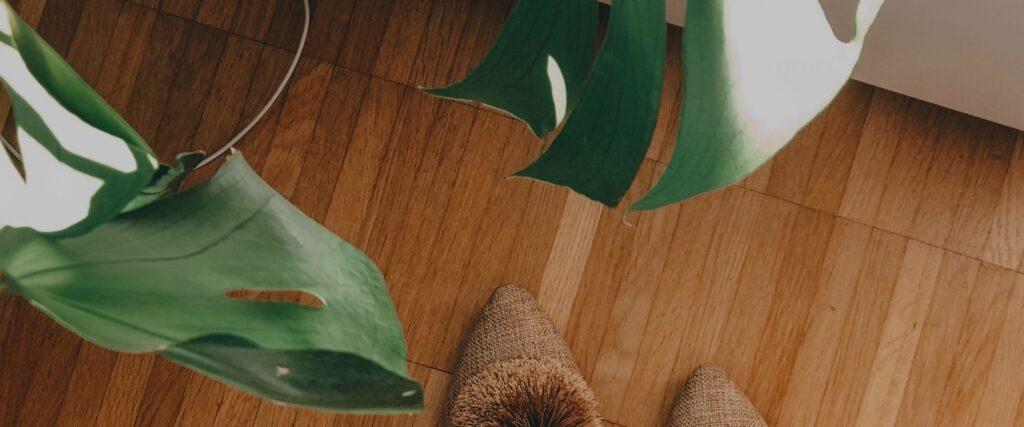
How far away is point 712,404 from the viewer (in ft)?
3.58

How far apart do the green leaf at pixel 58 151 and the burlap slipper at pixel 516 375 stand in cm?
82

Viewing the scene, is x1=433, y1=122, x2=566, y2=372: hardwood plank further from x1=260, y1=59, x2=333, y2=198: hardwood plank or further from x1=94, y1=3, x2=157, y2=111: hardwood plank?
x1=94, y1=3, x2=157, y2=111: hardwood plank

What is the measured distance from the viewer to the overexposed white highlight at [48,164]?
29 centimetres

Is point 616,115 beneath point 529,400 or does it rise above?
above

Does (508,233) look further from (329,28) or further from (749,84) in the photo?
(749,84)

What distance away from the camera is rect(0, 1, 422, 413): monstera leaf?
9.6 inches

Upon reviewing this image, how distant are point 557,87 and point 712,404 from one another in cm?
91

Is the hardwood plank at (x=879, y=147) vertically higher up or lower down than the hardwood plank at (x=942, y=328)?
higher up

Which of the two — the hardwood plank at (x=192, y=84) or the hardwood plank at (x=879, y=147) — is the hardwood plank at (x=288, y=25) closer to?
the hardwood plank at (x=192, y=84)

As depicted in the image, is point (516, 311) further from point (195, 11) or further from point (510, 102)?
point (510, 102)

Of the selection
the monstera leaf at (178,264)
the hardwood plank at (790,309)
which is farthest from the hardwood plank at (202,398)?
the monstera leaf at (178,264)

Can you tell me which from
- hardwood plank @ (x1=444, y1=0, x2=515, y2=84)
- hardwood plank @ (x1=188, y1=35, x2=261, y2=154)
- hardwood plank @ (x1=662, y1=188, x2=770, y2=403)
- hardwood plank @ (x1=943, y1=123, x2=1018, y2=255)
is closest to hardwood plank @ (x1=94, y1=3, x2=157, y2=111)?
hardwood plank @ (x1=188, y1=35, x2=261, y2=154)

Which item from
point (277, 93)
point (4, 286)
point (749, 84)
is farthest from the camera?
point (277, 93)

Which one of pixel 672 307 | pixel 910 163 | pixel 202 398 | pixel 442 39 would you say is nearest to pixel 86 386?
pixel 202 398
